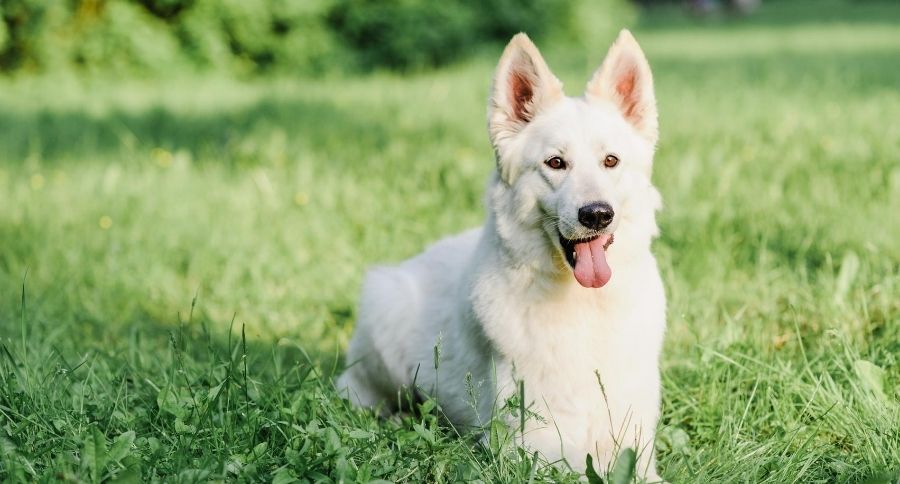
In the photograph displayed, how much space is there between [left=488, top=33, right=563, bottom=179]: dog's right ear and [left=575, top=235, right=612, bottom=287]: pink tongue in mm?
401

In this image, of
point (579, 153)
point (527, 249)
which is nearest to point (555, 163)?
point (579, 153)

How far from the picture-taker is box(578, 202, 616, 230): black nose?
8.97 feet

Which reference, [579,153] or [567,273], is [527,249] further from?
[579,153]

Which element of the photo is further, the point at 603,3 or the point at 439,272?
the point at 603,3

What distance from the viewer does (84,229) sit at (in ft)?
17.9

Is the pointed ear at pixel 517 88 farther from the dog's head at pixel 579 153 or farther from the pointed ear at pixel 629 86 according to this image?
the pointed ear at pixel 629 86

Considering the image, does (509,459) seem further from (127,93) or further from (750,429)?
(127,93)

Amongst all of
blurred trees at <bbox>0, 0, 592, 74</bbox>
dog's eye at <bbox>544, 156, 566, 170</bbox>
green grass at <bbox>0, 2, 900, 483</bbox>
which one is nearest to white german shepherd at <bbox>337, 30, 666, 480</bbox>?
dog's eye at <bbox>544, 156, 566, 170</bbox>

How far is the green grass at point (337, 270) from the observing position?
8.75 feet

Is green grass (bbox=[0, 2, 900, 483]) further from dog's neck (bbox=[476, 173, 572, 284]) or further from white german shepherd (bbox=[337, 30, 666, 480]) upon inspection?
dog's neck (bbox=[476, 173, 572, 284])

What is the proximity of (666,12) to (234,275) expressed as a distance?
106 ft

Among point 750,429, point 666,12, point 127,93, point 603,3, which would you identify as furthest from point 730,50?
point 666,12

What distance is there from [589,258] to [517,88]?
70 cm

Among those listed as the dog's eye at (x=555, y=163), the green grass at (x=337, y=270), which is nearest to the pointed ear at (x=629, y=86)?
the dog's eye at (x=555, y=163)
